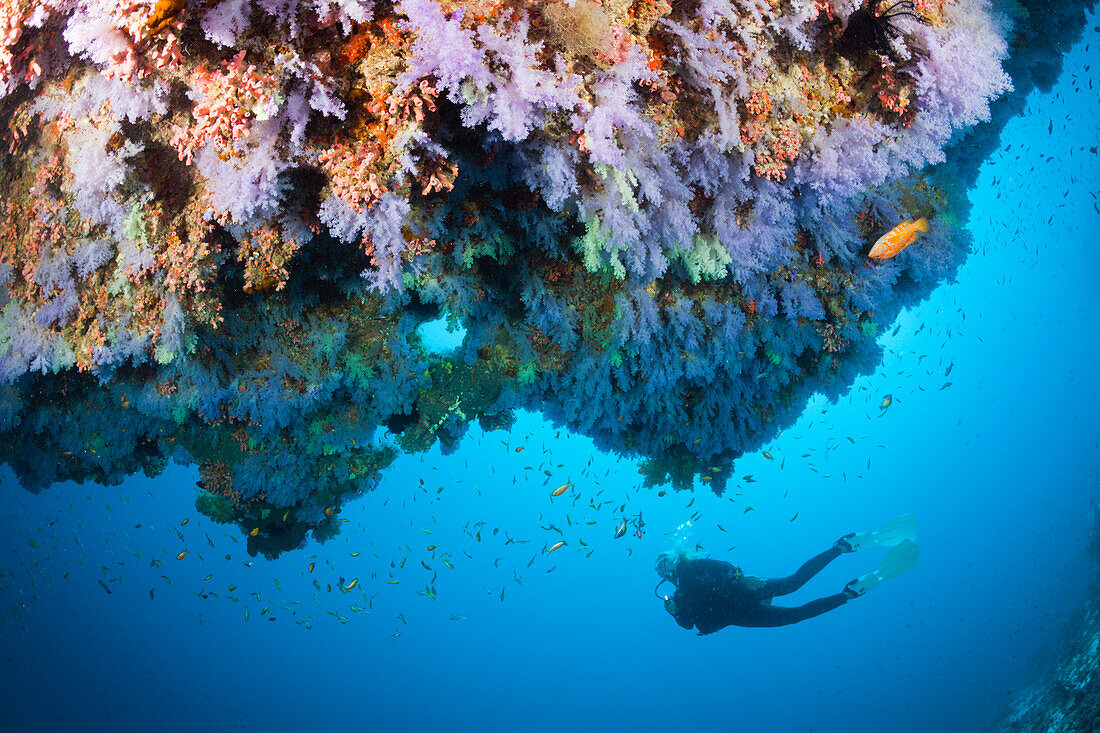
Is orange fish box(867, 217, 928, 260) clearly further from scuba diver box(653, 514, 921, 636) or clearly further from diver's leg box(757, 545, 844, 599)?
→ diver's leg box(757, 545, 844, 599)

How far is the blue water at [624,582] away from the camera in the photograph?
5303cm

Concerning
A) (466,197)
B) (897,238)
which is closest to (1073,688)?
(897,238)

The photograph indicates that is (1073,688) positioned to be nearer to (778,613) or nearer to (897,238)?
(778,613)

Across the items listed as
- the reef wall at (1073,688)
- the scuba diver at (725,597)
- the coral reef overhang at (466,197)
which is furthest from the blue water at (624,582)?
the coral reef overhang at (466,197)

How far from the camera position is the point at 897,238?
3.56 meters

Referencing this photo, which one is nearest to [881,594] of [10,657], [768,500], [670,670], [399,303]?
[768,500]

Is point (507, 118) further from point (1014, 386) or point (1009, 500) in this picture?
point (1009, 500)

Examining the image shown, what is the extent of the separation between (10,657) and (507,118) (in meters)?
79.4

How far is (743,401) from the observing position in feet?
16.8

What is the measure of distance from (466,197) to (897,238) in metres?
3.00

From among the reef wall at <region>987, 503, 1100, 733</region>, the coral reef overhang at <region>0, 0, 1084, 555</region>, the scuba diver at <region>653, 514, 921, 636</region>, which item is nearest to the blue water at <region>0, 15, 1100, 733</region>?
the reef wall at <region>987, 503, 1100, 733</region>

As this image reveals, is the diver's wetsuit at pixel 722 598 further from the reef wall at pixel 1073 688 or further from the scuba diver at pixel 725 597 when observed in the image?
the reef wall at pixel 1073 688

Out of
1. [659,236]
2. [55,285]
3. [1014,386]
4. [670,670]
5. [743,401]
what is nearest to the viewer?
[659,236]

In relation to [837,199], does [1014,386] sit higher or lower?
higher
